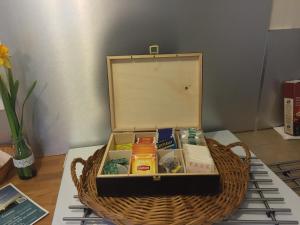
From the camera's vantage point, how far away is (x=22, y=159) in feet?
2.82

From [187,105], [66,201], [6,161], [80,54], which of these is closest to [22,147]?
[6,161]

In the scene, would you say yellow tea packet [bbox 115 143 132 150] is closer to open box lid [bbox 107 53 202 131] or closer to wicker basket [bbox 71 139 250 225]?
open box lid [bbox 107 53 202 131]

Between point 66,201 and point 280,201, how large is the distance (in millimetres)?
553

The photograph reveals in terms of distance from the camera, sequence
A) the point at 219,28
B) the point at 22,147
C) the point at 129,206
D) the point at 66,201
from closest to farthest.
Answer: the point at 129,206 → the point at 66,201 → the point at 22,147 → the point at 219,28

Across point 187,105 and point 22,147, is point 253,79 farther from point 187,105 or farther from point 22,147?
point 22,147

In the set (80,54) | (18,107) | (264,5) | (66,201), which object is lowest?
(66,201)

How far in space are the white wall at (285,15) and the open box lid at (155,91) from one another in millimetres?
361

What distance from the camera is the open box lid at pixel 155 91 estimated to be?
89 cm

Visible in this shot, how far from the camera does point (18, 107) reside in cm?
96

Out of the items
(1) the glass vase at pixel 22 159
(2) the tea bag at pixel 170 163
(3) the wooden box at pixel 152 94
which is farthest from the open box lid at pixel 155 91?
(1) the glass vase at pixel 22 159

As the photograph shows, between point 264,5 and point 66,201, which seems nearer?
point 66,201

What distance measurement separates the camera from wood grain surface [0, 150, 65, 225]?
783 mm

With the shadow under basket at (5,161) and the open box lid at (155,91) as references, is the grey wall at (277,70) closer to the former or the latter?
the open box lid at (155,91)

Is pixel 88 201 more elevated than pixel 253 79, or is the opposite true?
pixel 253 79
